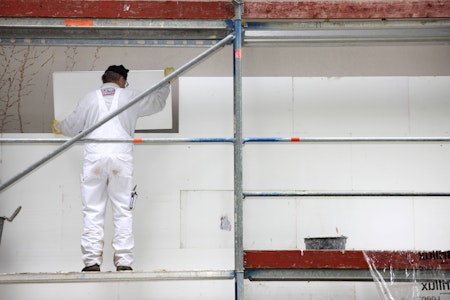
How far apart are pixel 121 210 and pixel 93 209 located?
207mm

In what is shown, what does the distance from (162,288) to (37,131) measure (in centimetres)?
181

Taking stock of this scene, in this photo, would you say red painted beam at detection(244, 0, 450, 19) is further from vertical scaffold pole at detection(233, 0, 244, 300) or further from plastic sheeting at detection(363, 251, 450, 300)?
plastic sheeting at detection(363, 251, 450, 300)

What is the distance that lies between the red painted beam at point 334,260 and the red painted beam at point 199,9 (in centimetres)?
169

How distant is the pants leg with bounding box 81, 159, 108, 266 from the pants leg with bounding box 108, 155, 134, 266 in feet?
0.24

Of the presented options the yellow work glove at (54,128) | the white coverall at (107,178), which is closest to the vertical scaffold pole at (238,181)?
the white coverall at (107,178)

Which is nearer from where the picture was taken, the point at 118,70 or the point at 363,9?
the point at 363,9

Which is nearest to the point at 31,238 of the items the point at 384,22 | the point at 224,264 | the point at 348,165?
the point at 224,264

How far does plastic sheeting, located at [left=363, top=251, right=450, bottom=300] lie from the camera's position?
578 centimetres

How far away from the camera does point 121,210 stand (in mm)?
6121

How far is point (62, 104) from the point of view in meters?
6.78

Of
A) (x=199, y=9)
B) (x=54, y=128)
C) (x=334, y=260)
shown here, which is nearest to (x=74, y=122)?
(x=54, y=128)

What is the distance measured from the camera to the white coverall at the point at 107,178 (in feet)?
20.0

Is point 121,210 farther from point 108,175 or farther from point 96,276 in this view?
point 96,276

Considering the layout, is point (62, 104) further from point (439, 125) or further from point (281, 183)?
point (439, 125)
